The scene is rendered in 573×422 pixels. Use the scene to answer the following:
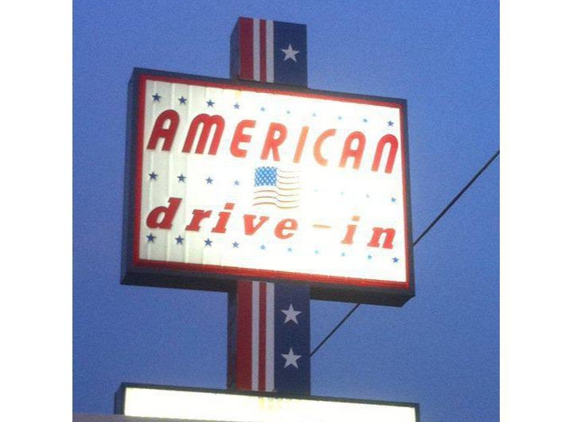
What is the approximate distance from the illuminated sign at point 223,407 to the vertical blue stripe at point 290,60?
5194 mm

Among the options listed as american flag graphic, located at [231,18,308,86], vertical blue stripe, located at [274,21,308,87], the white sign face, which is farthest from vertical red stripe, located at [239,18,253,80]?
the white sign face

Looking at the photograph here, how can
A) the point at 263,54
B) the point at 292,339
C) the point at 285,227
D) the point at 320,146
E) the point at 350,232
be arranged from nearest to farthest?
the point at 292,339 < the point at 285,227 < the point at 350,232 < the point at 320,146 < the point at 263,54

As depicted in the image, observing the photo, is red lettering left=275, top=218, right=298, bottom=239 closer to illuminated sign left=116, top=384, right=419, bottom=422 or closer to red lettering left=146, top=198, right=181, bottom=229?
red lettering left=146, top=198, right=181, bottom=229

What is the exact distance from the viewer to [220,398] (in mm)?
10320

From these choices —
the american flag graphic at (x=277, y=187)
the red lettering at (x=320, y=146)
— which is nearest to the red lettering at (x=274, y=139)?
the american flag graphic at (x=277, y=187)

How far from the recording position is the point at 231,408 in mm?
→ 10344

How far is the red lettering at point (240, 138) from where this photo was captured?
13.8 m

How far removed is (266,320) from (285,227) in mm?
1478

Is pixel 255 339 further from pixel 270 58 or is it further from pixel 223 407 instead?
pixel 270 58

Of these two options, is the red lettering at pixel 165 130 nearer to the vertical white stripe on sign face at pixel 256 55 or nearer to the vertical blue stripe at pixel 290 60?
the vertical white stripe on sign face at pixel 256 55

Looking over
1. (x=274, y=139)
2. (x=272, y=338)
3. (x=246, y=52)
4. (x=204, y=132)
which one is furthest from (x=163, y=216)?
(x=246, y=52)
